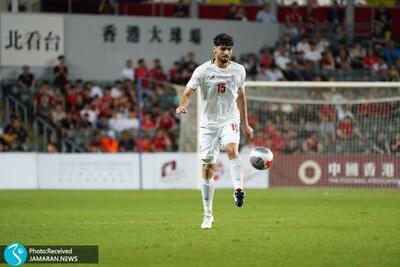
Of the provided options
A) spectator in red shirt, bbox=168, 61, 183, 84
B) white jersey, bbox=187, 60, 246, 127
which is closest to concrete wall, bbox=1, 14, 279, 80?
spectator in red shirt, bbox=168, 61, 183, 84

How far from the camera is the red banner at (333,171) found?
26266 millimetres

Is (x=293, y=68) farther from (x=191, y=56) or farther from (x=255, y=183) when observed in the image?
(x=255, y=183)

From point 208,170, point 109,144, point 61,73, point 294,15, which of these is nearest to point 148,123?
point 109,144

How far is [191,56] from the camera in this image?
32219mm

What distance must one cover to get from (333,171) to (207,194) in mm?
13450

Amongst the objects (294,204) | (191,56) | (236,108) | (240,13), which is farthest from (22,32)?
(236,108)

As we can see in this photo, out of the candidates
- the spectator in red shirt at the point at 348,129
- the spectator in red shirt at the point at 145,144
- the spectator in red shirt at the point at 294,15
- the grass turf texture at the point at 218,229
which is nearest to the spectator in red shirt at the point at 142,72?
the spectator in red shirt at the point at 145,144

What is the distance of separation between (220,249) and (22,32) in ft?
72.3

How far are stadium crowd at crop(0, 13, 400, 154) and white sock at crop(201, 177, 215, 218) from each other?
1275cm

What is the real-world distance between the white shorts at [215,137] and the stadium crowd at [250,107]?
1259 centimetres

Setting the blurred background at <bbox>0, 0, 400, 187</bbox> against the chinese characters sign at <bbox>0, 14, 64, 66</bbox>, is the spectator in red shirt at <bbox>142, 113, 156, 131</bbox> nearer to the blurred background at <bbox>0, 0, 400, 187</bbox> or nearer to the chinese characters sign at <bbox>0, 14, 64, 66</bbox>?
the blurred background at <bbox>0, 0, 400, 187</bbox>

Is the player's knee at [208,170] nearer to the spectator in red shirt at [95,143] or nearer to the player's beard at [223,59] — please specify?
the player's beard at [223,59]

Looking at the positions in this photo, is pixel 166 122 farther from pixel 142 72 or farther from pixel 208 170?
pixel 208 170

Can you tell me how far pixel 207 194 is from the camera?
13734 millimetres
